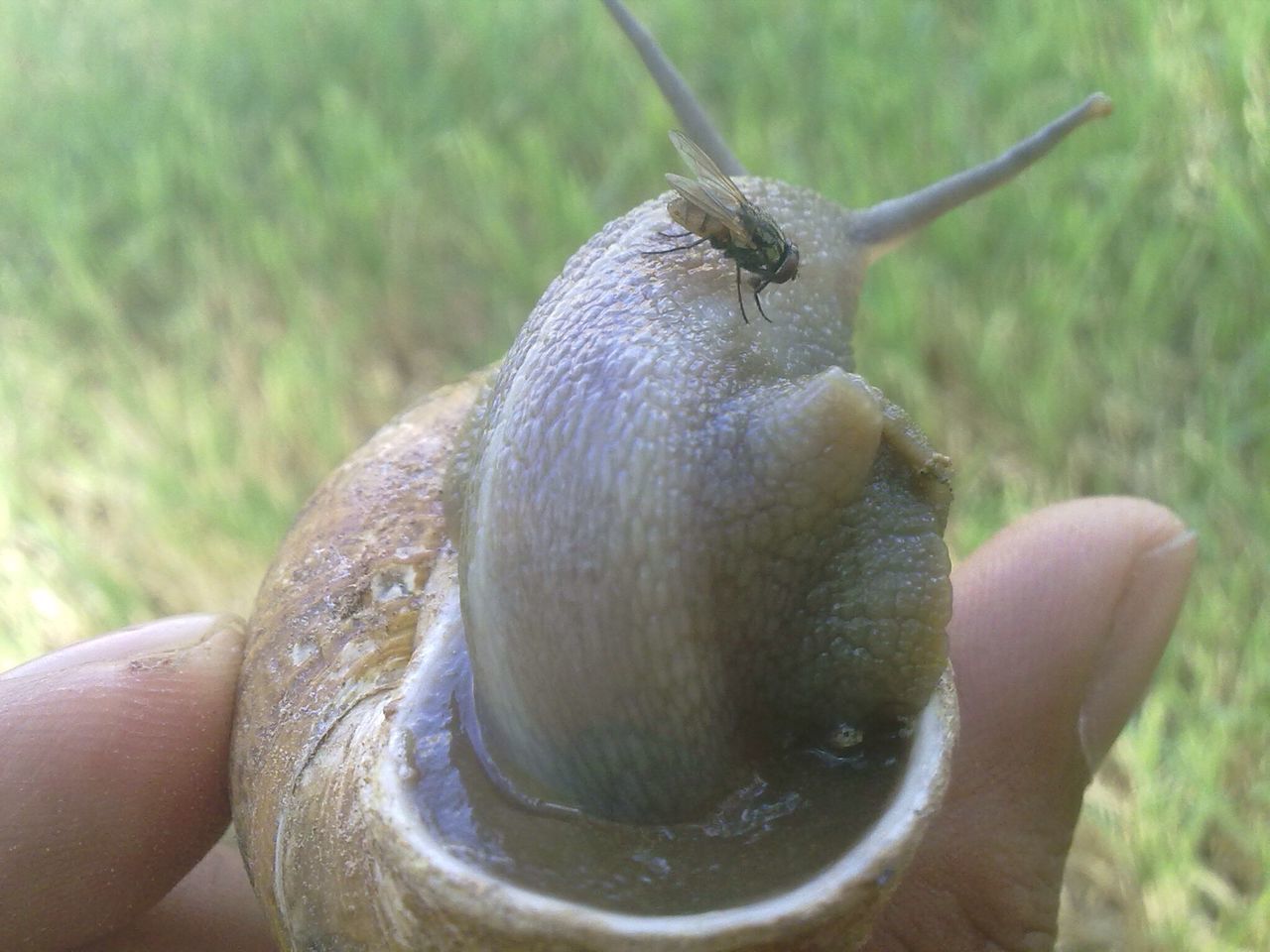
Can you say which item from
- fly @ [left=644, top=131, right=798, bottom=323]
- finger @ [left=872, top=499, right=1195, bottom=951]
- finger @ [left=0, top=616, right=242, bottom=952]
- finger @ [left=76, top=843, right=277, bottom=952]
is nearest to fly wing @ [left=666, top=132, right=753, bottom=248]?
fly @ [left=644, top=131, right=798, bottom=323]

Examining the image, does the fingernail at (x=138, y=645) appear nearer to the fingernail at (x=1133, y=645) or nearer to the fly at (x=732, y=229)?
the fly at (x=732, y=229)

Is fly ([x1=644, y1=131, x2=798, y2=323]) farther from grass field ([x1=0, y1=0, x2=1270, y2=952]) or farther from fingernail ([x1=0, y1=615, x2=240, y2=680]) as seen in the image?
grass field ([x1=0, y1=0, x2=1270, y2=952])

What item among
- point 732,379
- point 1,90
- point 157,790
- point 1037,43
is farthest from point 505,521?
point 1,90

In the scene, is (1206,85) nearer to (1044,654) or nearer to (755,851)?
(1044,654)

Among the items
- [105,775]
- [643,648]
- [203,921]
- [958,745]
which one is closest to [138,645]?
[105,775]

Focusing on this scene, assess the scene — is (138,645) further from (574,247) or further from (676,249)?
(574,247)
